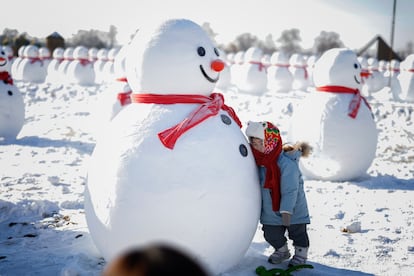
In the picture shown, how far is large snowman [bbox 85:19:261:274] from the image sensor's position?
2.80 m

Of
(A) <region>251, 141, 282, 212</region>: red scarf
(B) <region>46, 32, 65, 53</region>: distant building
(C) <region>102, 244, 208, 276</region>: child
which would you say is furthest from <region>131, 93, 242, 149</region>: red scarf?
(B) <region>46, 32, 65, 53</region>: distant building

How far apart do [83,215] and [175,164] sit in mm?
2216

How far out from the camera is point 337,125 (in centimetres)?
600

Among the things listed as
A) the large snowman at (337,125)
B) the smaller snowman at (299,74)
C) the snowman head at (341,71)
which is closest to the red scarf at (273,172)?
the large snowman at (337,125)

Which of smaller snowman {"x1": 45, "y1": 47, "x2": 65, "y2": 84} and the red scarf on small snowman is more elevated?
the red scarf on small snowman

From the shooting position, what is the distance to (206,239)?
9.45ft

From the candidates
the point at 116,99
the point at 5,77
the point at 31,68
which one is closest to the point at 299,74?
the point at 116,99

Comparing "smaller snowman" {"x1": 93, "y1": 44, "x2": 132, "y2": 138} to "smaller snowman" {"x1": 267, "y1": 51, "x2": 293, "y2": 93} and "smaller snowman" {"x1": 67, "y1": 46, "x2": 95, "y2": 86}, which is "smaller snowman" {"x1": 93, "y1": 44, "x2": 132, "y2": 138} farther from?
"smaller snowman" {"x1": 67, "y1": 46, "x2": 95, "y2": 86}

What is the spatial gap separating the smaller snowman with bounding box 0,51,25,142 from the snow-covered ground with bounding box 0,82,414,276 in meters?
0.29

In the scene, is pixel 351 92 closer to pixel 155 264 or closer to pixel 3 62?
pixel 155 264

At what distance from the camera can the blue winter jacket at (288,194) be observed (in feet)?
10.4

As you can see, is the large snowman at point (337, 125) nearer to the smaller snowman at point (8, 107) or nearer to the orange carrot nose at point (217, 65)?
the orange carrot nose at point (217, 65)

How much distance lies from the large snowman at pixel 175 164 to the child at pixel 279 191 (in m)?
0.11

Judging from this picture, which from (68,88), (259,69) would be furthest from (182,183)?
(68,88)
